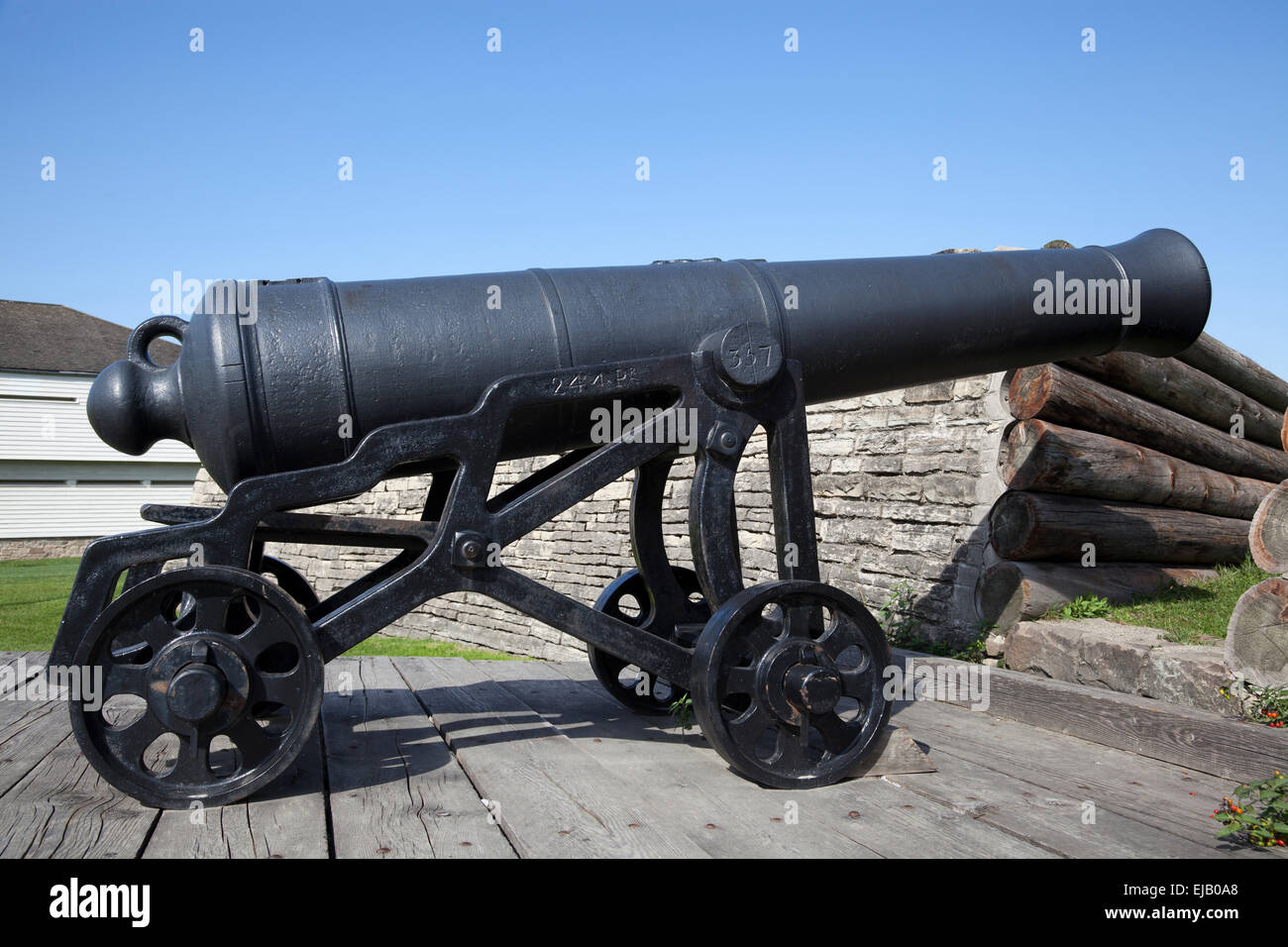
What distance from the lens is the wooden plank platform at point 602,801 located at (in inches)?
93.7

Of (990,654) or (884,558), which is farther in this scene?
(884,558)

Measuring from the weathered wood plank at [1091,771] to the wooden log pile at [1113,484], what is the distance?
1590 mm

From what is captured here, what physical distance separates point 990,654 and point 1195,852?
9.85 ft

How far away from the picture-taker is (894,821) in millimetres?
2609

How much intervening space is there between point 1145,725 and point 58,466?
1343 inches

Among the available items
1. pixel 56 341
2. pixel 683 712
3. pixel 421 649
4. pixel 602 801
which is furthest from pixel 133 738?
pixel 56 341

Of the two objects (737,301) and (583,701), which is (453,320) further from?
(583,701)

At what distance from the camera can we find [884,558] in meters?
6.48

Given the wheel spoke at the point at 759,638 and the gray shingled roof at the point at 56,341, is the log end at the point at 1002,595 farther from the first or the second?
the gray shingled roof at the point at 56,341

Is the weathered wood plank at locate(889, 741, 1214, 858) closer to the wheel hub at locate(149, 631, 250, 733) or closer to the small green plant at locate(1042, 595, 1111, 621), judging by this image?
the wheel hub at locate(149, 631, 250, 733)

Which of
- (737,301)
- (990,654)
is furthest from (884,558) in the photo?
(737,301)

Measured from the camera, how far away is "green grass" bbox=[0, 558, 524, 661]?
1203 cm

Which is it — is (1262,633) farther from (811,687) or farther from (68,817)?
(68,817)

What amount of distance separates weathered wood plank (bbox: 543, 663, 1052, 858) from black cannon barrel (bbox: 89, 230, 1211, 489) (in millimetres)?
1361
